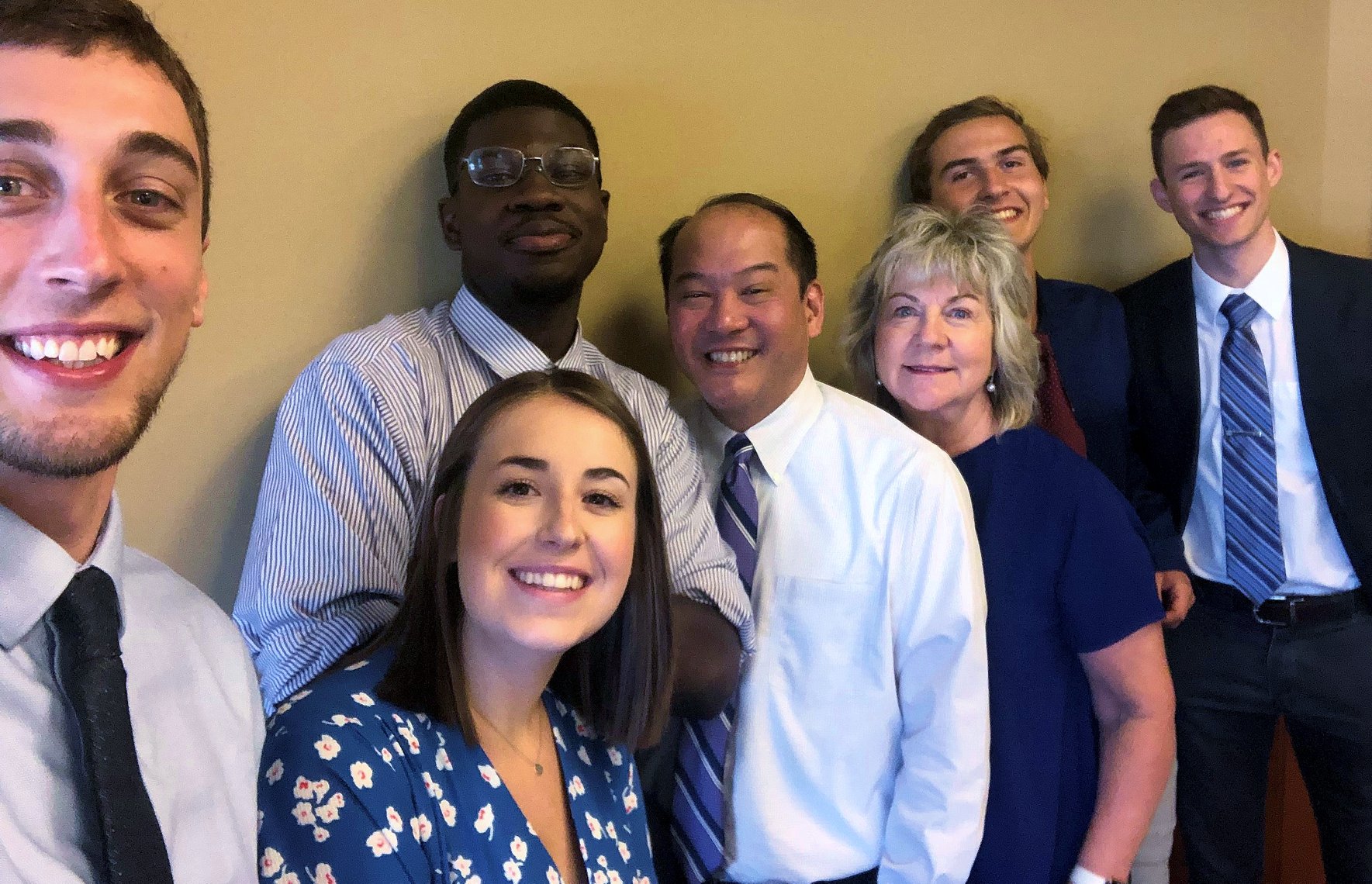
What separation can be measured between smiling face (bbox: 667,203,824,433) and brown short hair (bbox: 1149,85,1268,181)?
137 centimetres

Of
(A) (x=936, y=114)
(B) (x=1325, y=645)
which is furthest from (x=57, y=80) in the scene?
(B) (x=1325, y=645)

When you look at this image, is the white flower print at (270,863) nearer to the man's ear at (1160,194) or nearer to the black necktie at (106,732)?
the black necktie at (106,732)

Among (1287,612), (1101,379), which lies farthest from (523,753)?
(1287,612)

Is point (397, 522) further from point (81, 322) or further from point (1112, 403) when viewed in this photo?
point (1112, 403)

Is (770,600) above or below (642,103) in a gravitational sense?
below

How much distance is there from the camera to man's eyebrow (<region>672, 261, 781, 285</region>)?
2.05 meters

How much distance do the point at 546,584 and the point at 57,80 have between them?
2.55 feet

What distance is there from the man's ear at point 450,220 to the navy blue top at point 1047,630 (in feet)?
3.74

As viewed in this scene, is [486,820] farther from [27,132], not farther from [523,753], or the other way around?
[27,132]

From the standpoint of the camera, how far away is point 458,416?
6.16 feet

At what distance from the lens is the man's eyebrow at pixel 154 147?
3.02 ft

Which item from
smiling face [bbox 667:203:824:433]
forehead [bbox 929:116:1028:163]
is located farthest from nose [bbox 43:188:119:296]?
forehead [bbox 929:116:1028:163]

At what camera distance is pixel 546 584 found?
1.39m

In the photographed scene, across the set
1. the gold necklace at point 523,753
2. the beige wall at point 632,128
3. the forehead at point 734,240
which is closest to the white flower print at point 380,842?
the gold necklace at point 523,753
